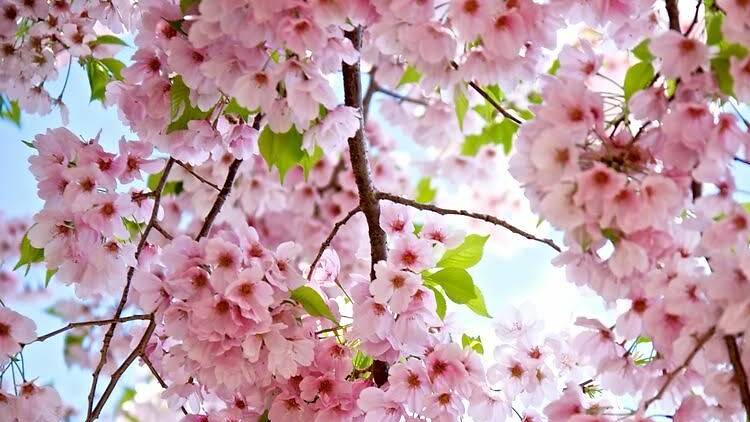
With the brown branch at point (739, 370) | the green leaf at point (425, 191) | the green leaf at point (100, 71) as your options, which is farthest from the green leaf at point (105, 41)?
the green leaf at point (425, 191)

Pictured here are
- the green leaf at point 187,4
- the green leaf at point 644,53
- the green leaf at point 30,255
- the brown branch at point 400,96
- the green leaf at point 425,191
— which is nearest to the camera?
the green leaf at point 644,53

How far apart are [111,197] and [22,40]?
53cm

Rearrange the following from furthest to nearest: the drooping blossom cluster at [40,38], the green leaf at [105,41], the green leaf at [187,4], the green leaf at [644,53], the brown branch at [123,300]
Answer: the green leaf at [105,41], the drooping blossom cluster at [40,38], the brown branch at [123,300], the green leaf at [187,4], the green leaf at [644,53]

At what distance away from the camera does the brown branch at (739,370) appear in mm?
966

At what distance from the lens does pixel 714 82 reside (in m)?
1.01

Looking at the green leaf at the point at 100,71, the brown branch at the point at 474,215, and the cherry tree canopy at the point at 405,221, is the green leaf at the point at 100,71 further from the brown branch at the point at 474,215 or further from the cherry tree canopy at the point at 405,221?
the brown branch at the point at 474,215

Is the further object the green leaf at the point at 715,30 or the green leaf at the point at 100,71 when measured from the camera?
the green leaf at the point at 100,71

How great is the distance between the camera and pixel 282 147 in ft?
4.65

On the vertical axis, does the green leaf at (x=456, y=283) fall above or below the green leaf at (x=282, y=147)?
below

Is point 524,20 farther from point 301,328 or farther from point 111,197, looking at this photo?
point 111,197

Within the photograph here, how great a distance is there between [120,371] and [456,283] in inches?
20.9

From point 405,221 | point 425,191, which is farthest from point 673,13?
point 425,191

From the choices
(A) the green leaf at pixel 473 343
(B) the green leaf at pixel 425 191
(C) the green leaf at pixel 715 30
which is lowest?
(A) the green leaf at pixel 473 343

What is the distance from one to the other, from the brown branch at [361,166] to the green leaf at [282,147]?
10cm
